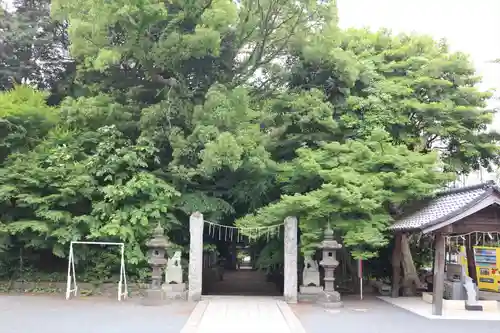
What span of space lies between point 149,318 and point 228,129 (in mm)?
6229

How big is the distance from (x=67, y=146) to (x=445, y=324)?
11.8 metres

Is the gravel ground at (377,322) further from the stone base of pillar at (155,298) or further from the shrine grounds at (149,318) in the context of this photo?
the stone base of pillar at (155,298)

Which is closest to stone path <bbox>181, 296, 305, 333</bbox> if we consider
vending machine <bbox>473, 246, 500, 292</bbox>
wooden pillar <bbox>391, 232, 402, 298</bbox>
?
wooden pillar <bbox>391, 232, 402, 298</bbox>

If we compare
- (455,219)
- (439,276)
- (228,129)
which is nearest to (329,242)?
(439,276)

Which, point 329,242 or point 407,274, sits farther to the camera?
point 407,274

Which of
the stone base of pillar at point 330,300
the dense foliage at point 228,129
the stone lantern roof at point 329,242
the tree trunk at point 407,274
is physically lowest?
the stone base of pillar at point 330,300

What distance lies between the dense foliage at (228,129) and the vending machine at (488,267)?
9.60 feet

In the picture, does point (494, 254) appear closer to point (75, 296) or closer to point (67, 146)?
point (75, 296)

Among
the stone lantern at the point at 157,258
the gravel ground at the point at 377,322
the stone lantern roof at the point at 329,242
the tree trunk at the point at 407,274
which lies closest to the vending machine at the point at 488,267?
the tree trunk at the point at 407,274

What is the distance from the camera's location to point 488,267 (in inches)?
570

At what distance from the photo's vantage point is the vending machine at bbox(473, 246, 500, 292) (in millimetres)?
14273

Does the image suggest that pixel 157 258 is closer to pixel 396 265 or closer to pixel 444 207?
pixel 396 265

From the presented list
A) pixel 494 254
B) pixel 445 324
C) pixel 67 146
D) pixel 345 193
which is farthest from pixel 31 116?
pixel 494 254

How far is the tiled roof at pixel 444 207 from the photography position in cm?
1041
